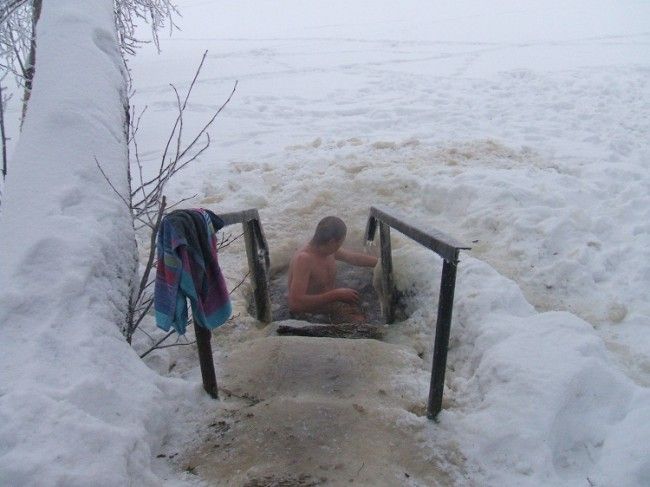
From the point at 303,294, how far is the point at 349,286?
1113 mm

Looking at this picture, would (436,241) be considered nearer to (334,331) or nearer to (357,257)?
(334,331)

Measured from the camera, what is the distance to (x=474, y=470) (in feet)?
7.80

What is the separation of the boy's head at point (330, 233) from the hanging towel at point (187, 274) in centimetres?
235

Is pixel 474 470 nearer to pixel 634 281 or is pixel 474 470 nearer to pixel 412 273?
pixel 412 273

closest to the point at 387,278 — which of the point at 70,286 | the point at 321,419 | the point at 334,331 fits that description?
the point at 334,331

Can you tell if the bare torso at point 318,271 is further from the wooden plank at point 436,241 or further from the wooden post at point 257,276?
the wooden plank at point 436,241

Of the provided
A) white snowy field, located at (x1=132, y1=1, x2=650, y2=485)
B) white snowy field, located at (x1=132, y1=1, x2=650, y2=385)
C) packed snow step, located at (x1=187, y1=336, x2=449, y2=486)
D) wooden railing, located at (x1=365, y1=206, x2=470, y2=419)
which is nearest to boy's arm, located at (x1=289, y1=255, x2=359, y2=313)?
white snowy field, located at (x1=132, y1=1, x2=650, y2=485)

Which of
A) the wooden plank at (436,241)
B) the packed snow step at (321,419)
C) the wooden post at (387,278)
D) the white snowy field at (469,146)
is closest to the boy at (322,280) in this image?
the wooden post at (387,278)

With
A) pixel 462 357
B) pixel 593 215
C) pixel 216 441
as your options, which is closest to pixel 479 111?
pixel 593 215

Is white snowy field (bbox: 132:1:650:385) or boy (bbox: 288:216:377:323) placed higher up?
white snowy field (bbox: 132:1:650:385)

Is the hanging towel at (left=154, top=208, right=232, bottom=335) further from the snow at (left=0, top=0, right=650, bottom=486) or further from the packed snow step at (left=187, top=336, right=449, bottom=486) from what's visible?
the packed snow step at (left=187, top=336, right=449, bottom=486)

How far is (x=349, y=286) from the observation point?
589cm

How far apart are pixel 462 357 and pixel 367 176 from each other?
11.7 feet

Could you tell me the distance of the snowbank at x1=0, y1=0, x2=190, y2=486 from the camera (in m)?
1.77
